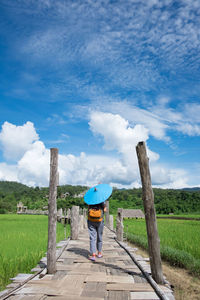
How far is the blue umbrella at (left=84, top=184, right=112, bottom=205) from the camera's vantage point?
4.87m

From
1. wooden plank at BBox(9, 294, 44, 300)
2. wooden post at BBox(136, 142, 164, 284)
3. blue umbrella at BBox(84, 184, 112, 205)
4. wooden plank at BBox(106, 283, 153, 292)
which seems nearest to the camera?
wooden plank at BBox(9, 294, 44, 300)

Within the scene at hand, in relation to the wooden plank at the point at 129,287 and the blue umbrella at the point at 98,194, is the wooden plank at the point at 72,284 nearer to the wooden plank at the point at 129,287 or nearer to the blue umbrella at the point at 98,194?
the wooden plank at the point at 129,287

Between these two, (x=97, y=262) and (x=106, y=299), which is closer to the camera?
(x=106, y=299)

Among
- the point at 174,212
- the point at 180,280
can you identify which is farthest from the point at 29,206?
the point at 180,280

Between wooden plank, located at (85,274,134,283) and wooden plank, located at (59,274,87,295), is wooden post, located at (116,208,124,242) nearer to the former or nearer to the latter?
wooden plank, located at (85,274,134,283)

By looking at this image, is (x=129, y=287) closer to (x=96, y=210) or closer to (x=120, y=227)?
(x=96, y=210)

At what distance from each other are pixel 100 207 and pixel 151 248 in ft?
5.25

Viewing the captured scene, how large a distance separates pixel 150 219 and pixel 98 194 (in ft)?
4.62

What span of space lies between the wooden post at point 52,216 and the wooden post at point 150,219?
5.36ft

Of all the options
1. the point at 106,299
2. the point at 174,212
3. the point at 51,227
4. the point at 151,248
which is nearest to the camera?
the point at 106,299

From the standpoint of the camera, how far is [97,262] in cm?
489

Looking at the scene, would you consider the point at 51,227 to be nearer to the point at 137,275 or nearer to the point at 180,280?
the point at 137,275

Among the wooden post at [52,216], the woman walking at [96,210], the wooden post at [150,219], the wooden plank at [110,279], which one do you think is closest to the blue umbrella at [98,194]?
the woman walking at [96,210]

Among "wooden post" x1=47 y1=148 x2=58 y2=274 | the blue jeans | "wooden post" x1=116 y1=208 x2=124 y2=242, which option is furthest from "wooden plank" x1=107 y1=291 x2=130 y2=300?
"wooden post" x1=116 y1=208 x2=124 y2=242
